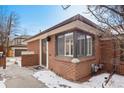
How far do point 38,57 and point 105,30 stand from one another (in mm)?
1571

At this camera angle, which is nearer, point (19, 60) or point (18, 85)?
point (18, 85)

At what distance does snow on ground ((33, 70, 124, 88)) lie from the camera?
2621 mm

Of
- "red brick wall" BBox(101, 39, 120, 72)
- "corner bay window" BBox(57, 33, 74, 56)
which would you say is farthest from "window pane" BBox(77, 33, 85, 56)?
"red brick wall" BBox(101, 39, 120, 72)

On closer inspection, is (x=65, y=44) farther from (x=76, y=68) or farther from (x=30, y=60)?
(x=30, y=60)

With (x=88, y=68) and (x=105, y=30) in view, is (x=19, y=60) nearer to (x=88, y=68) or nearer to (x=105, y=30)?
(x=88, y=68)

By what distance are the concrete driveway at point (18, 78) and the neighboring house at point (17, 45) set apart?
22 centimetres

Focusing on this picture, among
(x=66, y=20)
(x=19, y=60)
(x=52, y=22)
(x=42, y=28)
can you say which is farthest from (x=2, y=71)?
(x=66, y=20)

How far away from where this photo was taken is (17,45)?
272cm

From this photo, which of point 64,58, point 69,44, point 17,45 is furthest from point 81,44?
point 17,45

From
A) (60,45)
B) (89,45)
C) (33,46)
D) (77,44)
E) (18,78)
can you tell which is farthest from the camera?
(33,46)

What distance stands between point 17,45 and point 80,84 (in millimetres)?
1107

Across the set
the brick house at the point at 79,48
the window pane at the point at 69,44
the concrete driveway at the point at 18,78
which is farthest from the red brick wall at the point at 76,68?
the concrete driveway at the point at 18,78

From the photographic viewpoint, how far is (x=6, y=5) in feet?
8.48
